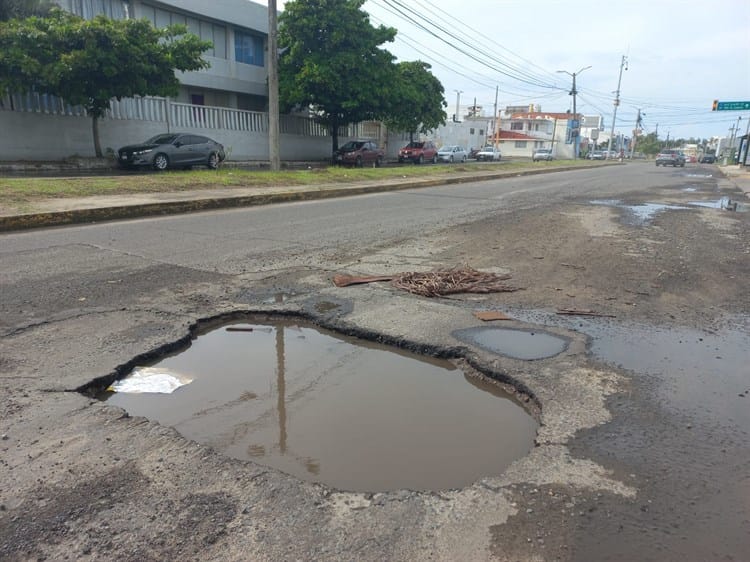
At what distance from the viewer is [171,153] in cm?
1998

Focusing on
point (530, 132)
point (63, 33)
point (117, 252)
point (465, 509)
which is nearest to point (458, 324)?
point (465, 509)

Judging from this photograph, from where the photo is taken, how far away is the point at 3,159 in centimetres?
1912

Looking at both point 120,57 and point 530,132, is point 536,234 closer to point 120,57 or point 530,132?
point 120,57

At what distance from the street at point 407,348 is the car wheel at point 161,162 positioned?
11949 mm

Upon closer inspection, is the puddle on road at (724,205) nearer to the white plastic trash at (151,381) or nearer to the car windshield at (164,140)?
the white plastic trash at (151,381)

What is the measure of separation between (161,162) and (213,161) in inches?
99.7

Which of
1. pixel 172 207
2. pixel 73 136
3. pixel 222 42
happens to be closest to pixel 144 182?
pixel 172 207

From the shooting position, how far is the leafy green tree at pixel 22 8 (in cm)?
1855

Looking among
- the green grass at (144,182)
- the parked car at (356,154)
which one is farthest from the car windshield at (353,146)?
the green grass at (144,182)

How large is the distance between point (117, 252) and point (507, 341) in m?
5.60

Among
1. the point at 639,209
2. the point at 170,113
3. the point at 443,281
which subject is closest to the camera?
the point at 443,281

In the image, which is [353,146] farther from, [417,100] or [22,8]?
[22,8]

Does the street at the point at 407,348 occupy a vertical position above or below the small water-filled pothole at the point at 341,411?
above

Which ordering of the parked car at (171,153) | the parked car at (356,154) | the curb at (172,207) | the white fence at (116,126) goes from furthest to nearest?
the parked car at (356,154)
the white fence at (116,126)
the parked car at (171,153)
the curb at (172,207)
